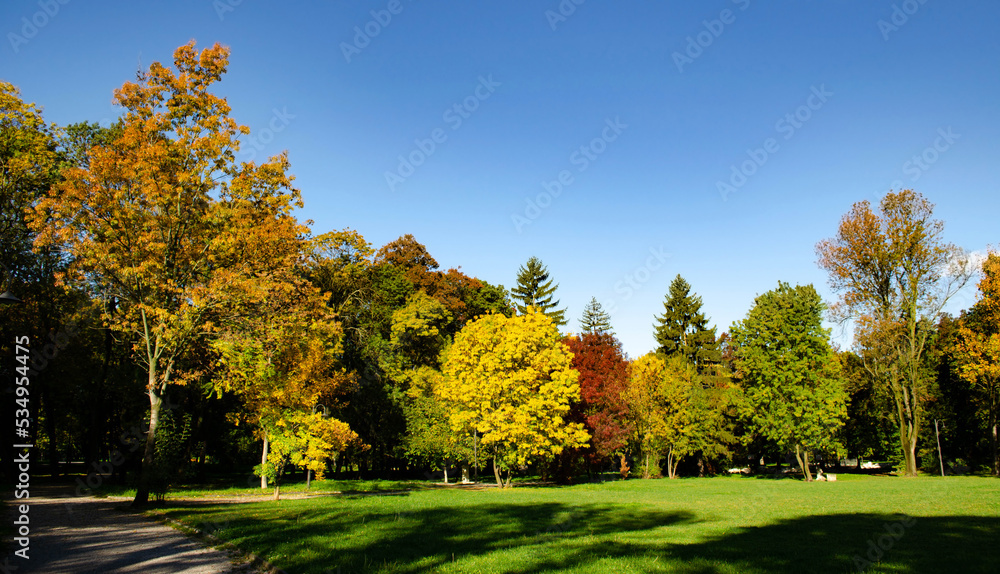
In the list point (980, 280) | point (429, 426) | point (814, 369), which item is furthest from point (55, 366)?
point (980, 280)

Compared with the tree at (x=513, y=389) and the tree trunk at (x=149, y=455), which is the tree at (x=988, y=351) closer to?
the tree at (x=513, y=389)

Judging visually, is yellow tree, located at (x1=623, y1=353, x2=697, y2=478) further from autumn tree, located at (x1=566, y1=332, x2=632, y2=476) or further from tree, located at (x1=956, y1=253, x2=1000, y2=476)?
tree, located at (x1=956, y1=253, x2=1000, y2=476)

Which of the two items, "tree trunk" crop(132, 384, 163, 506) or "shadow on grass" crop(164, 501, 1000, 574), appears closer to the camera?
"shadow on grass" crop(164, 501, 1000, 574)

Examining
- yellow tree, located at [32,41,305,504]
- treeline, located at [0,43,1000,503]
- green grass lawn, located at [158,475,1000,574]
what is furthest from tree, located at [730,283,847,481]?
yellow tree, located at [32,41,305,504]

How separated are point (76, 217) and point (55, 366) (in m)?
19.5

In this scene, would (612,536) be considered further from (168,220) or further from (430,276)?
(430,276)

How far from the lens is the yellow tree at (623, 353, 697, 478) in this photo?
40.5m

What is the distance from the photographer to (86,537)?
36.8ft

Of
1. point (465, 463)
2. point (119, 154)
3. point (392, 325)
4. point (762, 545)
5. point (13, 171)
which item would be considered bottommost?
point (465, 463)

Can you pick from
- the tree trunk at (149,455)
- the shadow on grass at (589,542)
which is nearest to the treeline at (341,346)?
the tree trunk at (149,455)

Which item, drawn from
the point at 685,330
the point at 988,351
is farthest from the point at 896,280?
the point at 685,330

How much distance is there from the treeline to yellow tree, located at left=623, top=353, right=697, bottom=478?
185 millimetres

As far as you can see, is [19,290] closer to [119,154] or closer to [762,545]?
[119,154]

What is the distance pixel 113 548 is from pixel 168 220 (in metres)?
11.1
